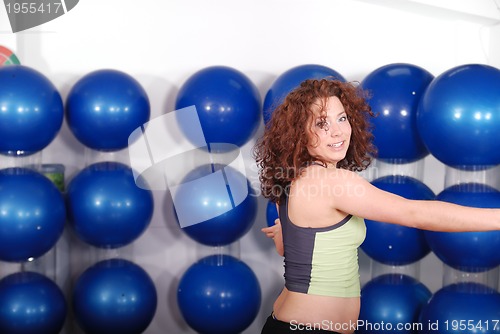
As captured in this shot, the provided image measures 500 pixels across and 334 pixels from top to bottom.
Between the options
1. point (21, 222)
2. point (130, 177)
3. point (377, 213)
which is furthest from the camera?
point (130, 177)

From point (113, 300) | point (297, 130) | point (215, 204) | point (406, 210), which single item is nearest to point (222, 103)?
point (215, 204)

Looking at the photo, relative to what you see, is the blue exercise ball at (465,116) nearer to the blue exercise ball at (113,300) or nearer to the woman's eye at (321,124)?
the woman's eye at (321,124)

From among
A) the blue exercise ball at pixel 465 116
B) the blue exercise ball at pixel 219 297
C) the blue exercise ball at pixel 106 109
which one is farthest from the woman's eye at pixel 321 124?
the blue exercise ball at pixel 219 297

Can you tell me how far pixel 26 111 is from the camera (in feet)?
8.43

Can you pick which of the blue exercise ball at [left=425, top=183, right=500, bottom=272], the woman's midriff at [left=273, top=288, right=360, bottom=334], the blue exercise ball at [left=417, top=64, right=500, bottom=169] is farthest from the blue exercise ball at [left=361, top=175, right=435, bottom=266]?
the woman's midriff at [left=273, top=288, right=360, bottom=334]

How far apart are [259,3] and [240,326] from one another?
5.56 feet

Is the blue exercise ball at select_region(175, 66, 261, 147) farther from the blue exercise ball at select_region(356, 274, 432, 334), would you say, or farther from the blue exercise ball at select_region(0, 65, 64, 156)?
the blue exercise ball at select_region(356, 274, 432, 334)

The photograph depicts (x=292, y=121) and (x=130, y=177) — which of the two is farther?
(x=130, y=177)

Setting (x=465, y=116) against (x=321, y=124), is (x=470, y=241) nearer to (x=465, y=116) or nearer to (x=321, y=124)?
(x=465, y=116)

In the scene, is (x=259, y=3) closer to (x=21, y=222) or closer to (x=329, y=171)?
(x=21, y=222)

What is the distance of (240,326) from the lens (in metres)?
2.93

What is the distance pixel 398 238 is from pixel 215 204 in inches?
32.3

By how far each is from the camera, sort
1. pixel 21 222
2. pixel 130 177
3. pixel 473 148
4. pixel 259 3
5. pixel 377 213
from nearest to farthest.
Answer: pixel 377 213 → pixel 473 148 → pixel 21 222 → pixel 130 177 → pixel 259 3

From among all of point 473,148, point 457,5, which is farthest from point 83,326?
point 457,5
